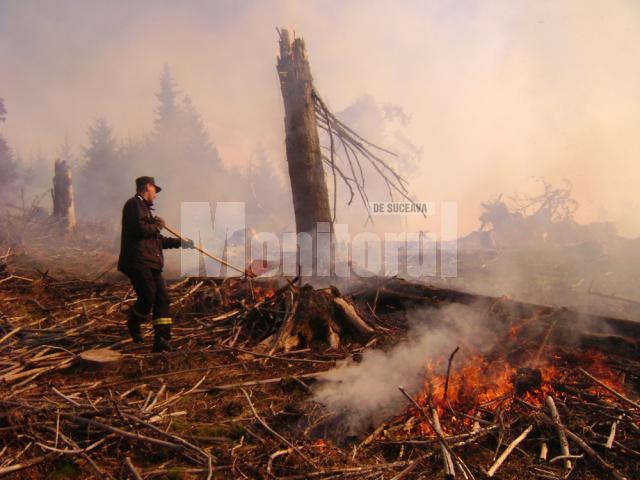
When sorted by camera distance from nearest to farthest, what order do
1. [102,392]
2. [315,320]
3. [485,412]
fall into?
[485,412] → [102,392] → [315,320]

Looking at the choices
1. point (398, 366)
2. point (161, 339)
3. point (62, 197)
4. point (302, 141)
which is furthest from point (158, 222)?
point (62, 197)

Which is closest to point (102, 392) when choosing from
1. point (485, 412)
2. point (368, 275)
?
point (485, 412)

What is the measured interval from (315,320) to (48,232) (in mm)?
15004

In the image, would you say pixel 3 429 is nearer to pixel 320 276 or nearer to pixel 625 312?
pixel 320 276

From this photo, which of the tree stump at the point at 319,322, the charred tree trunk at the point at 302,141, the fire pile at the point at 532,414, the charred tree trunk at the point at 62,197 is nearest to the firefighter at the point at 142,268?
the tree stump at the point at 319,322

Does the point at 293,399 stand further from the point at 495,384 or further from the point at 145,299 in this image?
the point at 145,299

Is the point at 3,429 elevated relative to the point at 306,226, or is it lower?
lower

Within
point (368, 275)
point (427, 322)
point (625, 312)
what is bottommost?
point (625, 312)

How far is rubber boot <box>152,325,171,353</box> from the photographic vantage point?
4.53m

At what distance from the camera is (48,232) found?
15.2 meters

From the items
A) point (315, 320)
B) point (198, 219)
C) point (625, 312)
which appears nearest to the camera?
point (315, 320)

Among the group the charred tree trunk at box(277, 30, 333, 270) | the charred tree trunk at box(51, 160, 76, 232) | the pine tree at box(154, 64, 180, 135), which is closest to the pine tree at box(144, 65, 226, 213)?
the pine tree at box(154, 64, 180, 135)

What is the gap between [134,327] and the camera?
15.7ft

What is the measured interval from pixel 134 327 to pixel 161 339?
51cm
